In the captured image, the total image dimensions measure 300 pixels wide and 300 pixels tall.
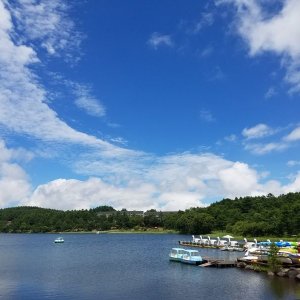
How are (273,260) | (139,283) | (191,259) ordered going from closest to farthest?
(139,283) < (273,260) < (191,259)

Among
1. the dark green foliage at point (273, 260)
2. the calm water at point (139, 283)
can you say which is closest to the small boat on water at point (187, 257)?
the calm water at point (139, 283)

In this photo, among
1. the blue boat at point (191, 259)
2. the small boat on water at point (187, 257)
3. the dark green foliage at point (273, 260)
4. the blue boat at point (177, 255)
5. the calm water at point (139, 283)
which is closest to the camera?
the calm water at point (139, 283)

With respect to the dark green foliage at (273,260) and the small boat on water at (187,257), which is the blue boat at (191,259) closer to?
the small boat on water at (187,257)

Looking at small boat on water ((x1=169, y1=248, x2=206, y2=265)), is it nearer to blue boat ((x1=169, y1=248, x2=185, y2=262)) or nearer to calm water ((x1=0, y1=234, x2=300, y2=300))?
blue boat ((x1=169, y1=248, x2=185, y2=262))

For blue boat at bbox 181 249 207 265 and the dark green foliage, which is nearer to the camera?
the dark green foliage

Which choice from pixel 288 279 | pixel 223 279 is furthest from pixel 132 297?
pixel 288 279

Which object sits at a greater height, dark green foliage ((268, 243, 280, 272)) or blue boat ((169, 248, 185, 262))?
blue boat ((169, 248, 185, 262))

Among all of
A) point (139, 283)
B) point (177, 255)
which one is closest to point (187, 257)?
point (177, 255)

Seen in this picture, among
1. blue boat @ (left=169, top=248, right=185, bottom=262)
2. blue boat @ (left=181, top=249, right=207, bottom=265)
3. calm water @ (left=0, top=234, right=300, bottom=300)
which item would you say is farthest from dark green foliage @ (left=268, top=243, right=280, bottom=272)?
blue boat @ (left=169, top=248, right=185, bottom=262)

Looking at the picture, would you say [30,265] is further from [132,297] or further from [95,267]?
[132,297]

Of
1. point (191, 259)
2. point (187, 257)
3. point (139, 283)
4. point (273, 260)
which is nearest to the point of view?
point (139, 283)

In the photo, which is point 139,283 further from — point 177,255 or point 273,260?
point 177,255

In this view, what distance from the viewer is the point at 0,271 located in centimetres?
8294

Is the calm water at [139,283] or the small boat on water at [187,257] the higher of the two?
the small boat on water at [187,257]
